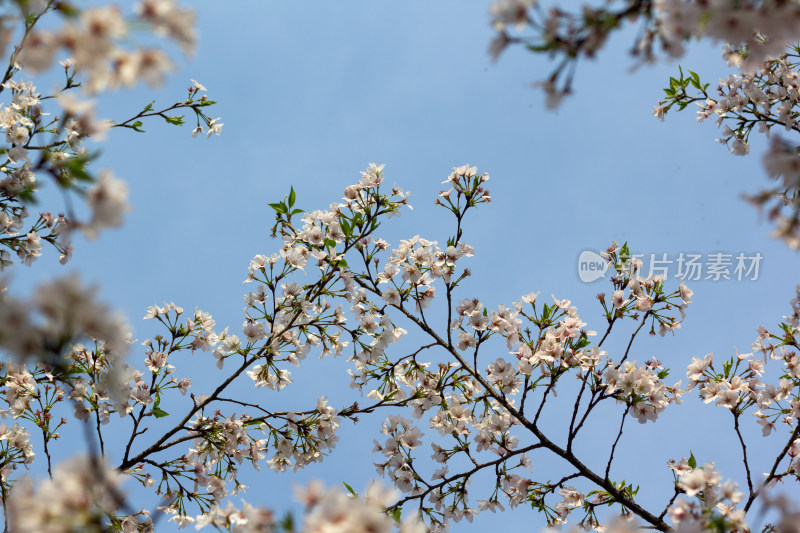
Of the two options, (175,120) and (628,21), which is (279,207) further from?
(628,21)

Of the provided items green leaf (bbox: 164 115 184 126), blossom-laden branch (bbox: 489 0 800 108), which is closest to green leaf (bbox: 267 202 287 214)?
green leaf (bbox: 164 115 184 126)

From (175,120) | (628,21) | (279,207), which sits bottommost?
(628,21)

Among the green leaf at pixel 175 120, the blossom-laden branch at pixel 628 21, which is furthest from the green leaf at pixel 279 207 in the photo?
the blossom-laden branch at pixel 628 21

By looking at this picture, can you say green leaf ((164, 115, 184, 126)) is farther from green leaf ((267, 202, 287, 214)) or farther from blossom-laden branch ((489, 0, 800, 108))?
blossom-laden branch ((489, 0, 800, 108))

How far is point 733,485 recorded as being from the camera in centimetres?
328

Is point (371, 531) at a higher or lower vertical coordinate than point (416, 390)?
lower

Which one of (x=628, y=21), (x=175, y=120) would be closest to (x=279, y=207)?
(x=175, y=120)

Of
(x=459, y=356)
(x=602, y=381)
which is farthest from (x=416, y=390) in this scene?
(x=602, y=381)

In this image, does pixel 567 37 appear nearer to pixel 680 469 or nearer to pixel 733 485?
pixel 733 485

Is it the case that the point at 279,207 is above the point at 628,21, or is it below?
above

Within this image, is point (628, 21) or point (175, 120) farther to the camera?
point (175, 120)

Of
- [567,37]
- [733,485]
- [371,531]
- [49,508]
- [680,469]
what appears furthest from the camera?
[680,469]

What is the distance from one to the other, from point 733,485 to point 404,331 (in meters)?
2.75

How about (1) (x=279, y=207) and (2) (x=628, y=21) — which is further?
(1) (x=279, y=207)
